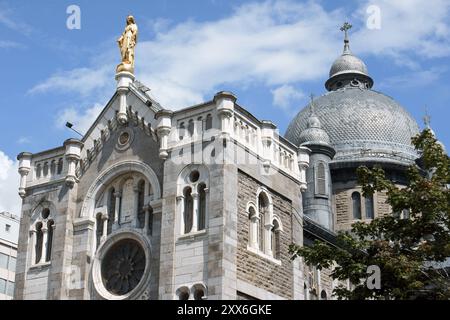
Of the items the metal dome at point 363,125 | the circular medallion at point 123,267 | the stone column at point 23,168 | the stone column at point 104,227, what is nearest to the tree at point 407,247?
the circular medallion at point 123,267

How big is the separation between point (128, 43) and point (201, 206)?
9256mm

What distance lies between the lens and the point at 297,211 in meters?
37.2

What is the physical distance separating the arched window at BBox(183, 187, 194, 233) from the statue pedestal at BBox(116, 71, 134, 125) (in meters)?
5.09

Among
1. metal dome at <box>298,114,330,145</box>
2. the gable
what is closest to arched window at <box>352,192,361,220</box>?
metal dome at <box>298,114,330,145</box>

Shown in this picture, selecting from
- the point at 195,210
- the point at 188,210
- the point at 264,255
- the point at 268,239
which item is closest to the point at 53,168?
the point at 188,210

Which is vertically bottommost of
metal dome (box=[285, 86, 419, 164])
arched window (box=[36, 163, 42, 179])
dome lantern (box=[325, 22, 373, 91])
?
arched window (box=[36, 163, 42, 179])

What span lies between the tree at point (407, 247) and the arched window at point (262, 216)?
7.92m

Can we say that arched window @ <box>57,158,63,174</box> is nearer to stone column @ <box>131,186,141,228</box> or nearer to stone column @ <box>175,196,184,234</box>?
stone column @ <box>131,186,141,228</box>

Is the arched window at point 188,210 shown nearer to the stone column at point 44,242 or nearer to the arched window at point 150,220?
the arched window at point 150,220

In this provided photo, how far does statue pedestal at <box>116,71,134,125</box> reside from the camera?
3750 centimetres

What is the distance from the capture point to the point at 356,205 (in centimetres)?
5803

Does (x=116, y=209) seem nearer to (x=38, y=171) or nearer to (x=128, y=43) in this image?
(x=38, y=171)

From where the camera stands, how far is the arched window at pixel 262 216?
34562mm
